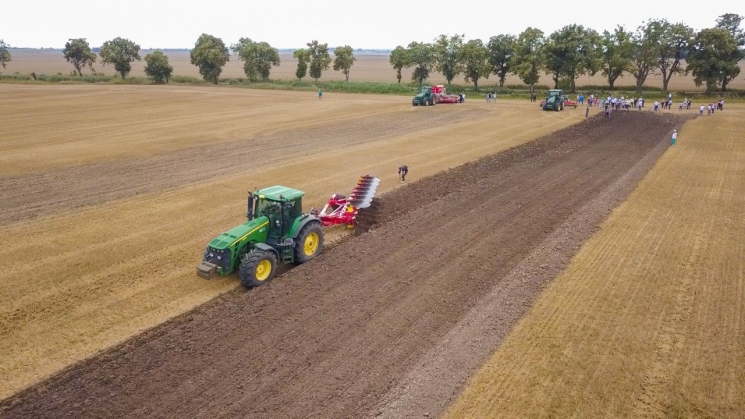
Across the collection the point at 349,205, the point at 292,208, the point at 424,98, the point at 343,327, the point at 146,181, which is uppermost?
the point at 424,98

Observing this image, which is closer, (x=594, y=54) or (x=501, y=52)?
(x=594, y=54)

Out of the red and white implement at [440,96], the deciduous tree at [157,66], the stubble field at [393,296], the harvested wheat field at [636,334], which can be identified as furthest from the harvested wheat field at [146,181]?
the deciduous tree at [157,66]

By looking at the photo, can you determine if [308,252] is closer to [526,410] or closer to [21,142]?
[526,410]

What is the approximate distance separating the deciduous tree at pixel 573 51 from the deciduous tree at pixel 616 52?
48.2 inches

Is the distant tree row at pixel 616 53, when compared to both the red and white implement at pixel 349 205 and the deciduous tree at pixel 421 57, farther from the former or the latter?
the red and white implement at pixel 349 205

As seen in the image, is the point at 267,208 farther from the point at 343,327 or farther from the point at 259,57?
the point at 259,57

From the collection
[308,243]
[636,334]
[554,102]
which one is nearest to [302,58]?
[554,102]

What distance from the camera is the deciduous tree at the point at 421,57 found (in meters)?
77.4

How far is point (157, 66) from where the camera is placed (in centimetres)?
8644

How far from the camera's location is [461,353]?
30.8ft

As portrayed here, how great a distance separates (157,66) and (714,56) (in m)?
83.4

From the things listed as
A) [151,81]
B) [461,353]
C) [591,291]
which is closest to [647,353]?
[591,291]

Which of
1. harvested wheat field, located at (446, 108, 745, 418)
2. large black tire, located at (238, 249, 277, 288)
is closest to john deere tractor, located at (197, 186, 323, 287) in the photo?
large black tire, located at (238, 249, 277, 288)

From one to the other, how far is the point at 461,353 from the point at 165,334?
19.8 ft
